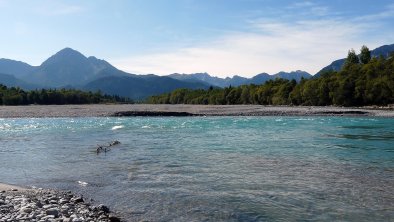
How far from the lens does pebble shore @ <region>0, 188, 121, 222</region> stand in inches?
467

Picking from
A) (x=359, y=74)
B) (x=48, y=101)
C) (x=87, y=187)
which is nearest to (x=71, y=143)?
(x=87, y=187)

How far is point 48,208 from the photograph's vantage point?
42.6ft

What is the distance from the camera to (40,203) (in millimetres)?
13633

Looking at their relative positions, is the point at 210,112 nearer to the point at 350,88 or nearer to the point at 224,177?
the point at 350,88

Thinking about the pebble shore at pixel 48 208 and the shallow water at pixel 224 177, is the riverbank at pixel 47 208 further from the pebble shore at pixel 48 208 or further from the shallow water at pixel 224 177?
the shallow water at pixel 224 177

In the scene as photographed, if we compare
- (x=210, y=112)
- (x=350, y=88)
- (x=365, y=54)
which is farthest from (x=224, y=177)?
(x=365, y=54)

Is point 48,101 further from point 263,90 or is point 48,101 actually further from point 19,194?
point 19,194

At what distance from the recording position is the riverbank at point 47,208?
11.9 m

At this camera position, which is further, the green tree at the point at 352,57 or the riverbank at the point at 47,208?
the green tree at the point at 352,57

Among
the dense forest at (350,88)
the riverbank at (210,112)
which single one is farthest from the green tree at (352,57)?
the riverbank at (210,112)

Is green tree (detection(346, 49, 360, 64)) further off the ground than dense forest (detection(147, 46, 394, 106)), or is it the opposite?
green tree (detection(346, 49, 360, 64))

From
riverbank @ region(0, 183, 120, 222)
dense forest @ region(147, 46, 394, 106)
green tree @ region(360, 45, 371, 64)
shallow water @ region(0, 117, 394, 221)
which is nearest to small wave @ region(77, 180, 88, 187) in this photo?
shallow water @ region(0, 117, 394, 221)

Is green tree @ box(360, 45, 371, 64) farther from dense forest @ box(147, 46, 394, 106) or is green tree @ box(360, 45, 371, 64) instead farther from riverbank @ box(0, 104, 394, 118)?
riverbank @ box(0, 104, 394, 118)

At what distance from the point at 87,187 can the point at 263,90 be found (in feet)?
534
